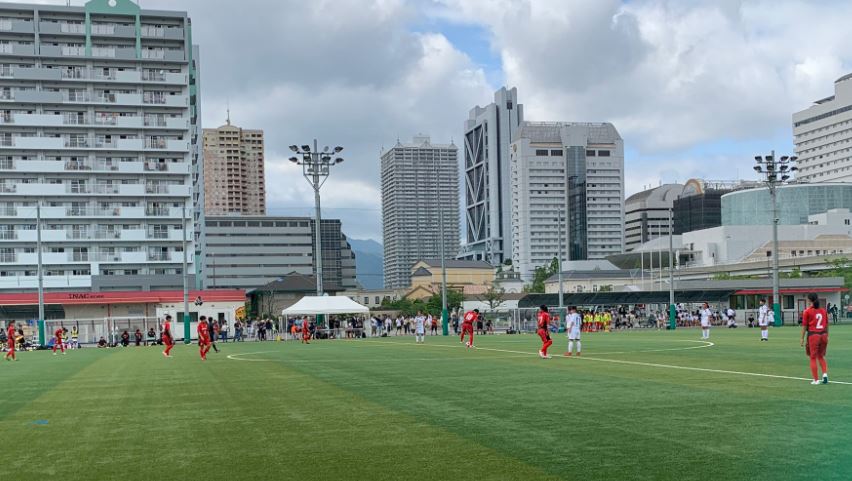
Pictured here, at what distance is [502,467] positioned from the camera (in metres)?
9.45

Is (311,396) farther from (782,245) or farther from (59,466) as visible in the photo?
(782,245)

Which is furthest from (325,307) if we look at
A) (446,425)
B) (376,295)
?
(376,295)

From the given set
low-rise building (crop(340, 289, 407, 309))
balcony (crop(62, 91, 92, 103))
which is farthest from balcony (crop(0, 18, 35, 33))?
low-rise building (crop(340, 289, 407, 309))

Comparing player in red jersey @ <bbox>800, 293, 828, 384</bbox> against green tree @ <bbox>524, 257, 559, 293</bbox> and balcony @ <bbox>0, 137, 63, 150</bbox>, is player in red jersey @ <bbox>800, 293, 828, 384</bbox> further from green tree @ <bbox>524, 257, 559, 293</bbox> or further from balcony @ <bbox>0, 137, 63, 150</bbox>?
green tree @ <bbox>524, 257, 559, 293</bbox>

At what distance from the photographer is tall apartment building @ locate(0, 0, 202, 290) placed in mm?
89188

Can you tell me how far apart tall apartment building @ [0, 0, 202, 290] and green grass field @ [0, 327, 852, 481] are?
238ft

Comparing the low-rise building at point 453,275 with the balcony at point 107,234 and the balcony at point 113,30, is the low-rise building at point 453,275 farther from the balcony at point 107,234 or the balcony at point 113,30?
the balcony at point 113,30

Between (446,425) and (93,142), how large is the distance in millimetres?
87420

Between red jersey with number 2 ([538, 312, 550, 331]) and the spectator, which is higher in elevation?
red jersey with number 2 ([538, 312, 550, 331])

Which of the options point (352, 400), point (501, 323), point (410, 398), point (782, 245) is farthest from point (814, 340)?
point (782, 245)

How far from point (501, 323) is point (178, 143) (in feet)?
136

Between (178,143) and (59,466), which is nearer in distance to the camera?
(59,466)

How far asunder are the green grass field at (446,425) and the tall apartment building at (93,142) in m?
72.4

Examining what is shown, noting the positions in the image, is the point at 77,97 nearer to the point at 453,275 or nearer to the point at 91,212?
the point at 91,212
